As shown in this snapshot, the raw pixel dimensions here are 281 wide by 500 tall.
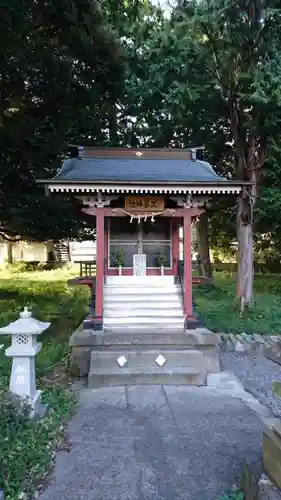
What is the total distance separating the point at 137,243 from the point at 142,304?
1517 mm

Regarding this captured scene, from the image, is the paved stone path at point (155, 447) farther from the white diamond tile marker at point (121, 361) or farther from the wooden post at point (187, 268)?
the wooden post at point (187, 268)

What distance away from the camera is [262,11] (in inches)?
294

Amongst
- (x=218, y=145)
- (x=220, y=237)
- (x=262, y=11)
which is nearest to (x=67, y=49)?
(x=262, y=11)

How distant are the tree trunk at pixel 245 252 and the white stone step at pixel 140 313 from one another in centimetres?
317

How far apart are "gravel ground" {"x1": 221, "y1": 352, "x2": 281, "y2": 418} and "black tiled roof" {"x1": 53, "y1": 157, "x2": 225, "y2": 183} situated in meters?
3.17

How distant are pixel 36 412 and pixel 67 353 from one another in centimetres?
285

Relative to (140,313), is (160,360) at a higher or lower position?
lower

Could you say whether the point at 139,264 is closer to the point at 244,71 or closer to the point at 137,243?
the point at 137,243

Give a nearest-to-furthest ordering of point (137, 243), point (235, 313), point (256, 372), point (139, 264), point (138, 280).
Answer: point (256, 372) < point (138, 280) < point (139, 264) < point (137, 243) < point (235, 313)

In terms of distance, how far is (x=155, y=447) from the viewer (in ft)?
10.9

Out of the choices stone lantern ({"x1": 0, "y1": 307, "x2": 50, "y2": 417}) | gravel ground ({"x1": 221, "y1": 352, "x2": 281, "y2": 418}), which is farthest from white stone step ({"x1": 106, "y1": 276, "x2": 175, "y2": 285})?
stone lantern ({"x1": 0, "y1": 307, "x2": 50, "y2": 417})

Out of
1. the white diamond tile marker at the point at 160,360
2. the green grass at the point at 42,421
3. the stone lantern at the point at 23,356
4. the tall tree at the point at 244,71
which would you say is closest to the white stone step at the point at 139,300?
the green grass at the point at 42,421

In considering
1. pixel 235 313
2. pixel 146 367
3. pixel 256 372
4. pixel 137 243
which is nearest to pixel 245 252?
pixel 235 313

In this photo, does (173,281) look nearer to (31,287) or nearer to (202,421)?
(202,421)
